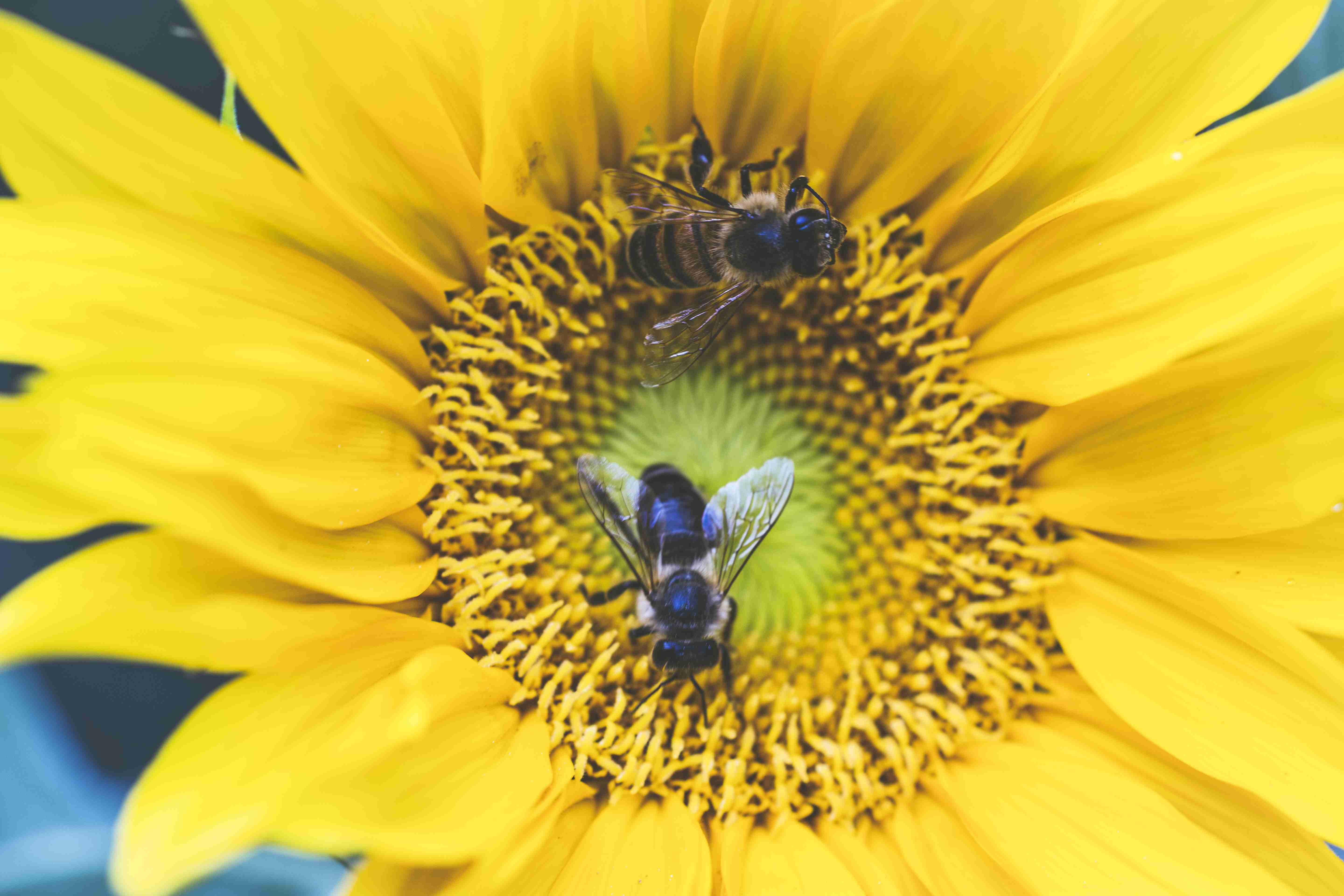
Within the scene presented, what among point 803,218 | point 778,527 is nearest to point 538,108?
Answer: point 803,218

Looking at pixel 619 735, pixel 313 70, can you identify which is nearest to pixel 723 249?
pixel 313 70

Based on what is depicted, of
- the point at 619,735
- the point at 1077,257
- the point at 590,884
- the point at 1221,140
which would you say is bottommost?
the point at 590,884

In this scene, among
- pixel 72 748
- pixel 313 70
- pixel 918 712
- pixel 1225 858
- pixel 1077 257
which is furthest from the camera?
pixel 72 748

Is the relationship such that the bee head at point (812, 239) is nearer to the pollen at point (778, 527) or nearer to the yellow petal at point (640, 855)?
the pollen at point (778, 527)

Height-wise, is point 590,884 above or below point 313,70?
below

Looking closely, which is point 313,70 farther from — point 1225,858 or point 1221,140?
point 1225,858

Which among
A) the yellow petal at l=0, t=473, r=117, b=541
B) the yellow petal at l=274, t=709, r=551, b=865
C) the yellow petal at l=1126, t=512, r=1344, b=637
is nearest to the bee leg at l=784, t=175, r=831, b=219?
the yellow petal at l=1126, t=512, r=1344, b=637
